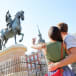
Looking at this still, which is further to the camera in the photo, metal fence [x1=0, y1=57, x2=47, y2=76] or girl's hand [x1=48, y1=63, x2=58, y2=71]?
metal fence [x1=0, y1=57, x2=47, y2=76]

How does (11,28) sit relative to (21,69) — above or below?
above

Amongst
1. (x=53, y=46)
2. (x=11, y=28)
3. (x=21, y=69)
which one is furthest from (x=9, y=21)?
(x=53, y=46)

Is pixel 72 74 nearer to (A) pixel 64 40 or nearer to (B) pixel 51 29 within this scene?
(A) pixel 64 40

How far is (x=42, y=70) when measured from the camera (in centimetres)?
827

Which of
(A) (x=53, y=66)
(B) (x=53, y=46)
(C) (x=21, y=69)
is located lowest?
(C) (x=21, y=69)

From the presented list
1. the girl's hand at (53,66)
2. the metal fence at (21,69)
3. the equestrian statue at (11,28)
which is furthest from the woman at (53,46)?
the equestrian statue at (11,28)

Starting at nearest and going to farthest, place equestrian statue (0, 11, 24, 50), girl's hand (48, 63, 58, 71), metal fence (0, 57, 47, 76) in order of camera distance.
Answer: girl's hand (48, 63, 58, 71)
metal fence (0, 57, 47, 76)
equestrian statue (0, 11, 24, 50)

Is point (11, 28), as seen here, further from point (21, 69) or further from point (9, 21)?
point (21, 69)

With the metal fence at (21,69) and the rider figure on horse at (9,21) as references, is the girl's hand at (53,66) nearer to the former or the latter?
the metal fence at (21,69)

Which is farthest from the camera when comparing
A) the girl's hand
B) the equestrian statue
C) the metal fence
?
the equestrian statue

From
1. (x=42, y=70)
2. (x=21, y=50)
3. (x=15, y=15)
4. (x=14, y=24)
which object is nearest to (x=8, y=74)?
(x=42, y=70)

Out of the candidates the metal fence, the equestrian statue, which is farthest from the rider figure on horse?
the metal fence

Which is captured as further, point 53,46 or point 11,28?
point 11,28

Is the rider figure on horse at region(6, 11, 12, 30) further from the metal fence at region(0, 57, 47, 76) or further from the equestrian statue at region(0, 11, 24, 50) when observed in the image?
the metal fence at region(0, 57, 47, 76)
